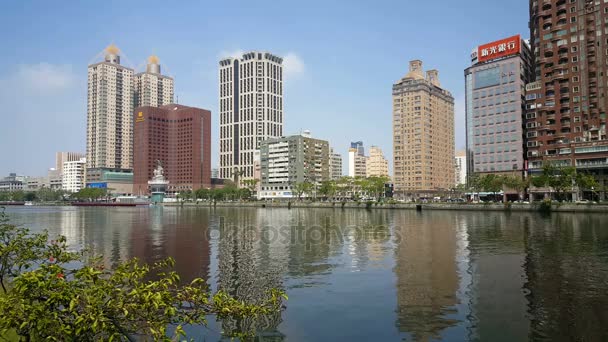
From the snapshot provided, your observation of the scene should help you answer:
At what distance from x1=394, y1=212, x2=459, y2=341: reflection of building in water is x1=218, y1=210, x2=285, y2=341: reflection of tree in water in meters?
7.11

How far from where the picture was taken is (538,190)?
501 feet

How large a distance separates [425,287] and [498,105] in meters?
169

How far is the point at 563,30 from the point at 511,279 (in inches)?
5789

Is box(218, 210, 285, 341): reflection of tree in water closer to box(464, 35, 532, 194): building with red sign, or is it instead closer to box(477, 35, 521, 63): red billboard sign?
box(464, 35, 532, 194): building with red sign

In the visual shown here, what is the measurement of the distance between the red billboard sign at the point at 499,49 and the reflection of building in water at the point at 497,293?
149 metres

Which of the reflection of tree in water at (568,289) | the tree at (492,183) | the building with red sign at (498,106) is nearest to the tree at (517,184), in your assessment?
the tree at (492,183)

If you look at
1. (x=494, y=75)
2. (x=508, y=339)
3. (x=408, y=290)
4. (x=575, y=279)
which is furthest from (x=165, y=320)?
(x=494, y=75)

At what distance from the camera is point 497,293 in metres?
29.3

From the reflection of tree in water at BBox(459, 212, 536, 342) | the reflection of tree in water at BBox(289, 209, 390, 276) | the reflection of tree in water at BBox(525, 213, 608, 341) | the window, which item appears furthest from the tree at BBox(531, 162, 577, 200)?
the reflection of tree in water at BBox(459, 212, 536, 342)

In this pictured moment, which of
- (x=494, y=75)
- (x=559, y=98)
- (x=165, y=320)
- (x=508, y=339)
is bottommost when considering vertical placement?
(x=508, y=339)

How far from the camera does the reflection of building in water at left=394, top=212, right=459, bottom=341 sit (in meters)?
22.9

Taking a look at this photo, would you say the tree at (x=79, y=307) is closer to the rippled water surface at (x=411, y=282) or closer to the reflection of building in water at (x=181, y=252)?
the rippled water surface at (x=411, y=282)

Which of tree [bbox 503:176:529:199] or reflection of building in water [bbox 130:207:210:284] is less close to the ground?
tree [bbox 503:176:529:199]

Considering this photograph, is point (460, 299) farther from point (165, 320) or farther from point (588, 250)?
point (588, 250)
